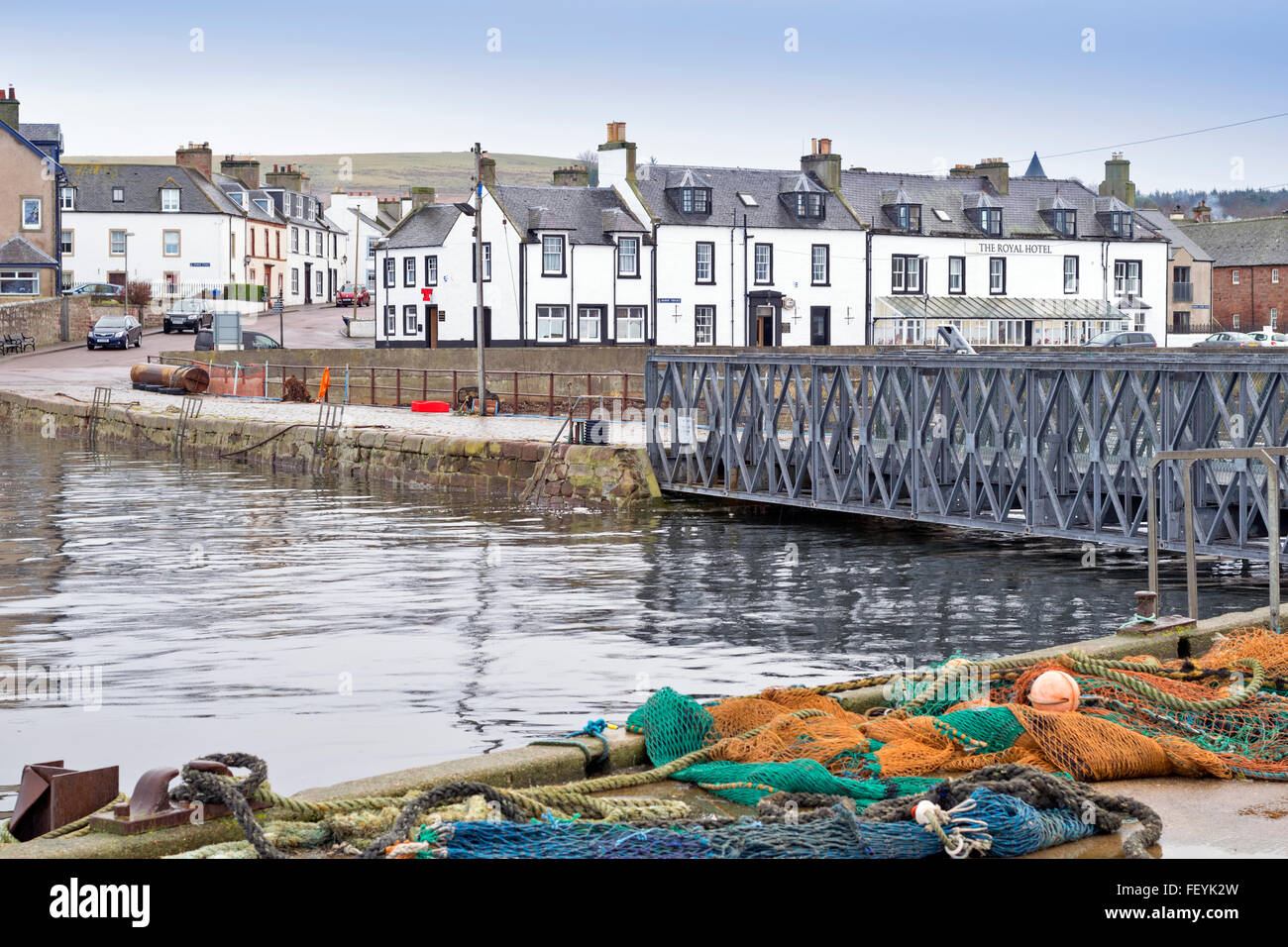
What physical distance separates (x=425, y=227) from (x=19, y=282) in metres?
18.4

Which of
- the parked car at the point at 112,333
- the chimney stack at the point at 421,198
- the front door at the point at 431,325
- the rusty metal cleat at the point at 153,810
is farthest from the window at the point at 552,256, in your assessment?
the rusty metal cleat at the point at 153,810

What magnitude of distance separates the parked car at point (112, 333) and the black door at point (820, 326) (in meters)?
29.8

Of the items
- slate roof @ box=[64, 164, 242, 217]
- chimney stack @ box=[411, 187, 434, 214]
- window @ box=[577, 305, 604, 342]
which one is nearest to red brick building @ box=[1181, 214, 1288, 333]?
window @ box=[577, 305, 604, 342]

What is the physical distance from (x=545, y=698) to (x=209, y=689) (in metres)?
2.92

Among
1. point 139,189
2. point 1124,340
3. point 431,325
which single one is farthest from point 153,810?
point 139,189

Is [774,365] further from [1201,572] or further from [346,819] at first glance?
[346,819]

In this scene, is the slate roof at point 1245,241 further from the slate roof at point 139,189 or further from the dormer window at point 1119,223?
the slate roof at point 139,189

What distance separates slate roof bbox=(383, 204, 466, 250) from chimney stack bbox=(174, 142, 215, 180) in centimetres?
2571

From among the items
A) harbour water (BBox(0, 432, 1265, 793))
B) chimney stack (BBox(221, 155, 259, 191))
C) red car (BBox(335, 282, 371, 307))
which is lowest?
harbour water (BBox(0, 432, 1265, 793))

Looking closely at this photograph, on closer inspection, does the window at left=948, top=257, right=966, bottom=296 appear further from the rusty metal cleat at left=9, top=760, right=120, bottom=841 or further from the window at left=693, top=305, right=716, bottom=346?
the rusty metal cleat at left=9, top=760, right=120, bottom=841

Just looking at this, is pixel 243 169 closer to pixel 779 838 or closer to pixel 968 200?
pixel 968 200

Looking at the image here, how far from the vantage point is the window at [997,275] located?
7144 cm

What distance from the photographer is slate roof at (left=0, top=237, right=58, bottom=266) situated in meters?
66.2
